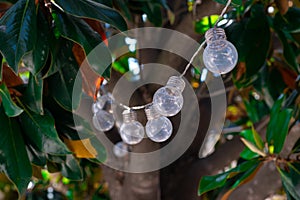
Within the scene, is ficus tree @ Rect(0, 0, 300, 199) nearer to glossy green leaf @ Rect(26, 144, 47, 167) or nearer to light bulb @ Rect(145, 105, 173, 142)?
glossy green leaf @ Rect(26, 144, 47, 167)

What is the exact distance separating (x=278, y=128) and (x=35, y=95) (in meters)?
0.50

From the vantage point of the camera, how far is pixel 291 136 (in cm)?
118

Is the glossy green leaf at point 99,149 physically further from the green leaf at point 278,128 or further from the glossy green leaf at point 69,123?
the green leaf at point 278,128

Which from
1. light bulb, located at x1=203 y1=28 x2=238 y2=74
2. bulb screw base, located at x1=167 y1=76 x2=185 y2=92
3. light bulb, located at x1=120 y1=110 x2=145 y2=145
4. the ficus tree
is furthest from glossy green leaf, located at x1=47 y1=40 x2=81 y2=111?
light bulb, located at x1=203 y1=28 x2=238 y2=74

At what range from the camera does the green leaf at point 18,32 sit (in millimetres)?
739

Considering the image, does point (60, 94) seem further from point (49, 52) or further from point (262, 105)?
point (262, 105)

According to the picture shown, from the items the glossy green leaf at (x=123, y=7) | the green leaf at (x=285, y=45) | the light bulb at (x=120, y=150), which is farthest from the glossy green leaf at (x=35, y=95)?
the green leaf at (x=285, y=45)

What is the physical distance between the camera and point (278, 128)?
1.06m

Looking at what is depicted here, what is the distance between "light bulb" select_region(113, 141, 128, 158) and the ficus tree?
0.76 feet

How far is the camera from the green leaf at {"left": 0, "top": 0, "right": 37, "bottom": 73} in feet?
2.43

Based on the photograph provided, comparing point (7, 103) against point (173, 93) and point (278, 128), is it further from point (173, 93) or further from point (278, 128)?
point (278, 128)

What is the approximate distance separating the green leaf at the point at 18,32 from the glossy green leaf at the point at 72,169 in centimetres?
32

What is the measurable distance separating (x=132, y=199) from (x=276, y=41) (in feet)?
1.85

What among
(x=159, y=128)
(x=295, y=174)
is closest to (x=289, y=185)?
(x=295, y=174)
